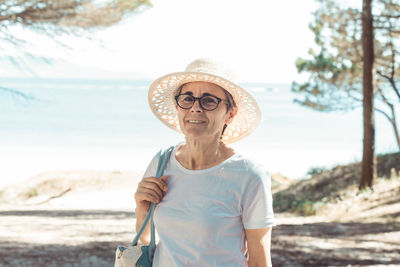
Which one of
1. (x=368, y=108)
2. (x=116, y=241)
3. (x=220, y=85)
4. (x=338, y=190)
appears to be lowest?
(x=116, y=241)

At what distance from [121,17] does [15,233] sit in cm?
554

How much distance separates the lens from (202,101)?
1773mm

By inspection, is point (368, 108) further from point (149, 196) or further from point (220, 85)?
point (149, 196)

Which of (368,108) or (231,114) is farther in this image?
(368,108)

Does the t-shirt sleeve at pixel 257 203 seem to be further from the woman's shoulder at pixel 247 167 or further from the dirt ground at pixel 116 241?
the dirt ground at pixel 116 241

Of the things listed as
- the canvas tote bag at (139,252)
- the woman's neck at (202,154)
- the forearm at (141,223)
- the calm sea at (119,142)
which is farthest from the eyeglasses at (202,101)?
the calm sea at (119,142)

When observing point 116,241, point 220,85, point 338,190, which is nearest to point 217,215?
point 220,85

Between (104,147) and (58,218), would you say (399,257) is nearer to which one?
(58,218)

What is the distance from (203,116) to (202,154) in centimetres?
13

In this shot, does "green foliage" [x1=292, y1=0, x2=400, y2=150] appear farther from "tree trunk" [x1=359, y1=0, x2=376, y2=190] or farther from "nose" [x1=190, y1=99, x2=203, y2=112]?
"nose" [x1=190, y1=99, x2=203, y2=112]

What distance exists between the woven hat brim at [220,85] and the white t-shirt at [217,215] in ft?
0.88

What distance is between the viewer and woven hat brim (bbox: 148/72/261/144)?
70.5 inches

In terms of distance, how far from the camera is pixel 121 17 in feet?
34.8

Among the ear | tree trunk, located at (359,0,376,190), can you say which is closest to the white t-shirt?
the ear
